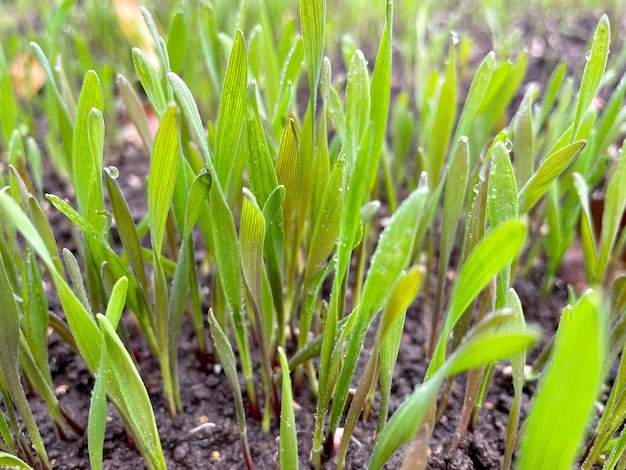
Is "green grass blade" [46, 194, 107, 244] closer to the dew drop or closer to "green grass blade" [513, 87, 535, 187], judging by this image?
the dew drop

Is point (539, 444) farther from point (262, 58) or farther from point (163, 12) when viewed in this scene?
point (163, 12)

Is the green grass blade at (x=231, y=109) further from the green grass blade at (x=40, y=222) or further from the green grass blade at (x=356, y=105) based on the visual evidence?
the green grass blade at (x=40, y=222)

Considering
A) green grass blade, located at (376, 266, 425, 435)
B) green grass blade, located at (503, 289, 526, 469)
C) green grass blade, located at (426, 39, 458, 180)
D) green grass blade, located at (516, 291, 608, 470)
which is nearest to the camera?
green grass blade, located at (516, 291, 608, 470)

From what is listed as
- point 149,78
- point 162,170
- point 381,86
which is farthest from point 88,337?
point 381,86

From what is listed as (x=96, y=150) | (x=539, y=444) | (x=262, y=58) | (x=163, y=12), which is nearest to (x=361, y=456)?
(x=539, y=444)

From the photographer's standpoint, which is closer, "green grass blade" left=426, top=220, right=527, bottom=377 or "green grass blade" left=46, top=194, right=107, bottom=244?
"green grass blade" left=426, top=220, right=527, bottom=377

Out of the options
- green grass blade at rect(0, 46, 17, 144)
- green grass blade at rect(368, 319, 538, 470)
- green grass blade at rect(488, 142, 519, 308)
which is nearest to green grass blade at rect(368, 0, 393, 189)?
green grass blade at rect(488, 142, 519, 308)

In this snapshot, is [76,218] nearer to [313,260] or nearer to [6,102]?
[313,260]
